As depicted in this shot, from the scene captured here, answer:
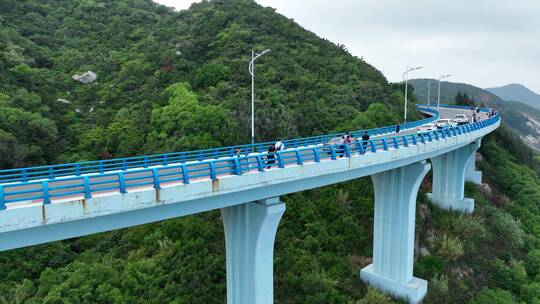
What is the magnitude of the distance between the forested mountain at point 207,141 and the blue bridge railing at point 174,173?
28.3 ft

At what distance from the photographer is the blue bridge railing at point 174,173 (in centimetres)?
1074

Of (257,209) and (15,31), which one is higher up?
(15,31)

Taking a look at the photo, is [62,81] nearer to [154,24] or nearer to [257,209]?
[154,24]

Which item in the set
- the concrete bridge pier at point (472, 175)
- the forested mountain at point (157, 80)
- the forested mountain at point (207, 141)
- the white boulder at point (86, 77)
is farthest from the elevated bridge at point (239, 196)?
the white boulder at point (86, 77)

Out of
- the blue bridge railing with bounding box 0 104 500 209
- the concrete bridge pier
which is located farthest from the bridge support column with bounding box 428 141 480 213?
the blue bridge railing with bounding box 0 104 500 209

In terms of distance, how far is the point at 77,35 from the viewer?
5819 cm

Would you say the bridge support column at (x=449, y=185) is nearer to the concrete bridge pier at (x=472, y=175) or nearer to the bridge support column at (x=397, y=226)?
the concrete bridge pier at (x=472, y=175)

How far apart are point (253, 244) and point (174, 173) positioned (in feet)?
16.2

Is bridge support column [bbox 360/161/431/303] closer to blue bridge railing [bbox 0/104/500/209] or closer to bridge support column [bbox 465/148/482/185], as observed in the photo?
blue bridge railing [bbox 0/104/500/209]

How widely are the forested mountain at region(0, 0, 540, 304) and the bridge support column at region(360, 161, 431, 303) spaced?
1482mm

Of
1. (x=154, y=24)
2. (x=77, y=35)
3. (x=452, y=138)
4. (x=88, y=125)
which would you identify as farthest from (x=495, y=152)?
(x=77, y=35)

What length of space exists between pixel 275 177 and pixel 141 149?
20.4 m

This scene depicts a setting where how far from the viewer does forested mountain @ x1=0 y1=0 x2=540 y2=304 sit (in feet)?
74.0

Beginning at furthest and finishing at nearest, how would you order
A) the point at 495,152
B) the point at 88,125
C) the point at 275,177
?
the point at 495,152 < the point at 88,125 < the point at 275,177
